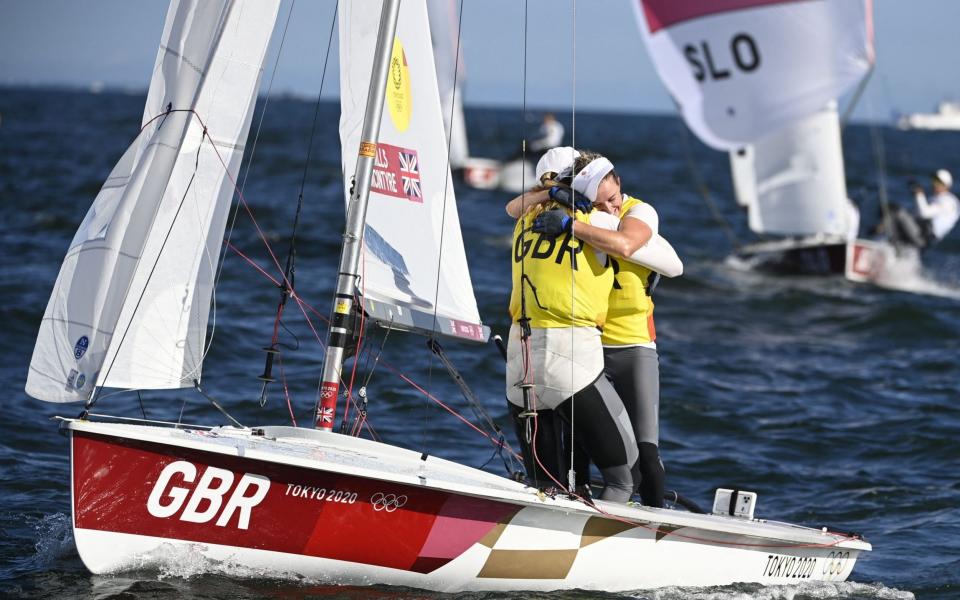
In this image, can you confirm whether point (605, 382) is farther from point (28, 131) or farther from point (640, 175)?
point (28, 131)

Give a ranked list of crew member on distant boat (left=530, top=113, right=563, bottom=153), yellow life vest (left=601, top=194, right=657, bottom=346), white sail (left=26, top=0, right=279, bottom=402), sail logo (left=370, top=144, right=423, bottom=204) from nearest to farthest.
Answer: white sail (left=26, top=0, right=279, bottom=402)
yellow life vest (left=601, top=194, right=657, bottom=346)
sail logo (left=370, top=144, right=423, bottom=204)
crew member on distant boat (left=530, top=113, right=563, bottom=153)

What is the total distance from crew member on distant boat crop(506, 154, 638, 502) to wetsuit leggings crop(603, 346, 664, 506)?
21cm

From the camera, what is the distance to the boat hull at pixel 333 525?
4180mm

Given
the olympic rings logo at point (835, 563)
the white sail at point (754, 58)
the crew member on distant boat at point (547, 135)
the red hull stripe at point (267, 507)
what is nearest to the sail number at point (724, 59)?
the white sail at point (754, 58)

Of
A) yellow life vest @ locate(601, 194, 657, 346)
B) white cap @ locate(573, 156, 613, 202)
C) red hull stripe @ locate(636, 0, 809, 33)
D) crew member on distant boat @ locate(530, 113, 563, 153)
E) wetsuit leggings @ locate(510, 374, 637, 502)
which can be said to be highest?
red hull stripe @ locate(636, 0, 809, 33)

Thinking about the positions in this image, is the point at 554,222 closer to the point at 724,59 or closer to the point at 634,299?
the point at 634,299

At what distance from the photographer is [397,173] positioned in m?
5.14

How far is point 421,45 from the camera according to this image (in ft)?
17.1

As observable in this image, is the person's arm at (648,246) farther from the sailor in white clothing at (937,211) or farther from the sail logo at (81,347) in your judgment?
the sailor in white clothing at (937,211)

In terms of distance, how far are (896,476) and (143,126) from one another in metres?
5.02

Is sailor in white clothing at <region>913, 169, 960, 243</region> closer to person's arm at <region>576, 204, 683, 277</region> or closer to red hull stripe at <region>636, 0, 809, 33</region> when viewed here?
red hull stripe at <region>636, 0, 809, 33</region>

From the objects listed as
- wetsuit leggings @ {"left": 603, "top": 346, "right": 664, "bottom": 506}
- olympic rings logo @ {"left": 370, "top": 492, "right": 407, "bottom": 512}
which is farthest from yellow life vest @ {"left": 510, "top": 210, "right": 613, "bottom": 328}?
olympic rings logo @ {"left": 370, "top": 492, "right": 407, "bottom": 512}

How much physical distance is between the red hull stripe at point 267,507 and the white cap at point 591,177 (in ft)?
3.89

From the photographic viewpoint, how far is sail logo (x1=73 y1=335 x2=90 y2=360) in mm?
4461
